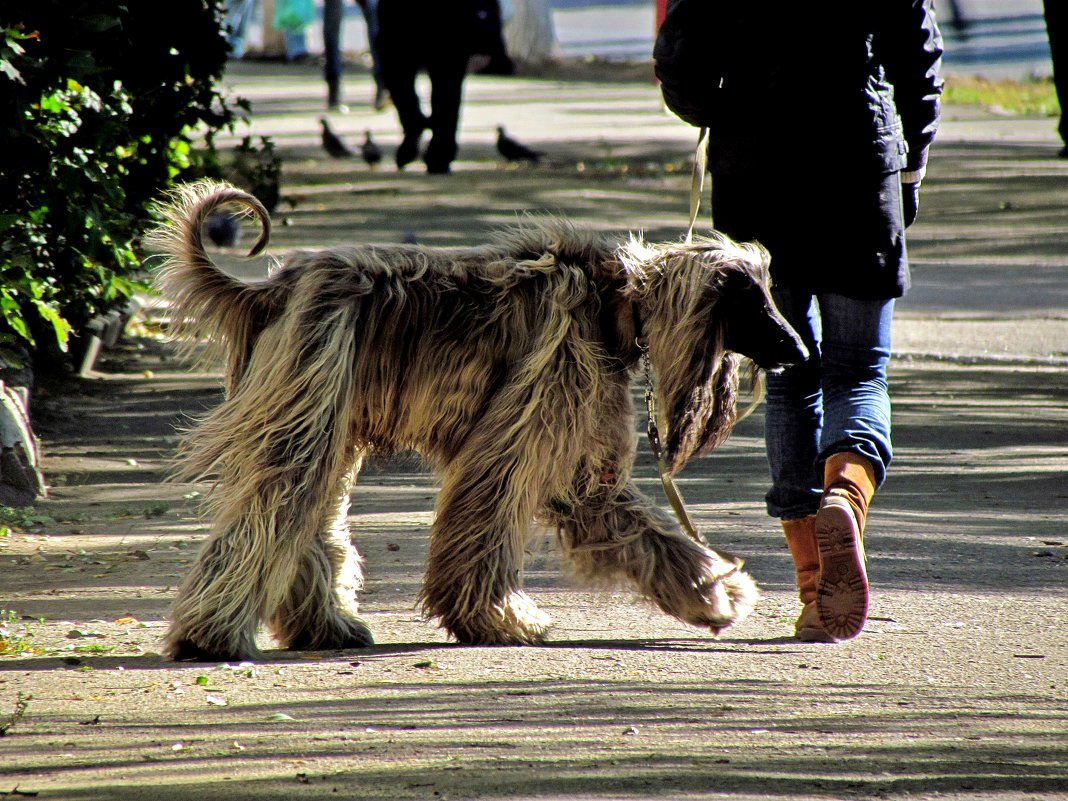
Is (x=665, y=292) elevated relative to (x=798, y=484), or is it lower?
elevated

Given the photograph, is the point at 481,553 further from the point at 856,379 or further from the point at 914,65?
the point at 914,65

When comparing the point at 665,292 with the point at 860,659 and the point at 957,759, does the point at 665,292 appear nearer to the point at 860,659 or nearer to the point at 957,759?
the point at 860,659

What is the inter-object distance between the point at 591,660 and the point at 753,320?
1096mm

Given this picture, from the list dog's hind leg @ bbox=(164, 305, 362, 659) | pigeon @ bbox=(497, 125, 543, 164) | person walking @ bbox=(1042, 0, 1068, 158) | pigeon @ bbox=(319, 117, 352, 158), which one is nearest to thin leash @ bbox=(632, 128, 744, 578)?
dog's hind leg @ bbox=(164, 305, 362, 659)

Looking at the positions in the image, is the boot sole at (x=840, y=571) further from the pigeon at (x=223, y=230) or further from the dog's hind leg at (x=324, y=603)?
the pigeon at (x=223, y=230)

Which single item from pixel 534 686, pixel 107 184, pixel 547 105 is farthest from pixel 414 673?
pixel 547 105

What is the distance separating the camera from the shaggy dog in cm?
430

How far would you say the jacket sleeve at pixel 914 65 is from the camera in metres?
4.48

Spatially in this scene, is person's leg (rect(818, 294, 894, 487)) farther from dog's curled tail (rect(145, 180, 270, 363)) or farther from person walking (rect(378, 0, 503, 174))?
person walking (rect(378, 0, 503, 174))

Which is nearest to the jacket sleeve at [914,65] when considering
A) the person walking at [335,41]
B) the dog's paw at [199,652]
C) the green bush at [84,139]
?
the dog's paw at [199,652]

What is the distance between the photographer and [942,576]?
5293mm

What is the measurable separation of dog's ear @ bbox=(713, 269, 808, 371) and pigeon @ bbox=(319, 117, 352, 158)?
1299 centimetres

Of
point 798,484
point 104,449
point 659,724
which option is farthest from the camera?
point 104,449

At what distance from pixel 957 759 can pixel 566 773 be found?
0.92m
